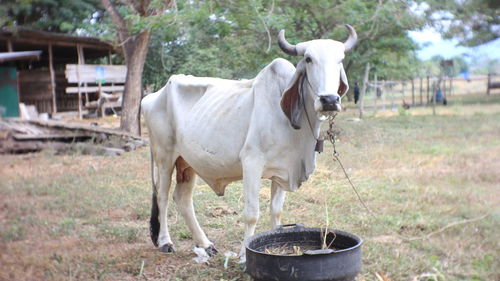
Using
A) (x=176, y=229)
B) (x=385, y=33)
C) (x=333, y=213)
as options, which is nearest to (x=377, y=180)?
(x=333, y=213)

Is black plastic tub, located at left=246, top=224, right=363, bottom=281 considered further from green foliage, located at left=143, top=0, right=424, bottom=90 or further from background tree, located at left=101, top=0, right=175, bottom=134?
background tree, located at left=101, top=0, right=175, bottom=134

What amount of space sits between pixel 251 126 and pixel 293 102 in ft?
1.26

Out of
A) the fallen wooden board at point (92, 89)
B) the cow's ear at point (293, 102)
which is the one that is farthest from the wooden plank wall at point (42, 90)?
the cow's ear at point (293, 102)

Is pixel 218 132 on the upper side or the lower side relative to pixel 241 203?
upper

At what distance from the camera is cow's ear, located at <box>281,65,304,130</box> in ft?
11.9

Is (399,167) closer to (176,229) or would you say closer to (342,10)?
(176,229)

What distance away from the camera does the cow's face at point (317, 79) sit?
327 cm

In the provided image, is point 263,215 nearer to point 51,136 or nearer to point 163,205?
point 163,205

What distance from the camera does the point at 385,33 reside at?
42.6 feet

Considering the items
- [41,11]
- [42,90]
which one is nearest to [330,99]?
[41,11]

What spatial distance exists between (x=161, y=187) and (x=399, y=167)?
418 centimetres

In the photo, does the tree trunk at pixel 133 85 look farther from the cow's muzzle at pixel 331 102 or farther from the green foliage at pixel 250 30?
the cow's muzzle at pixel 331 102

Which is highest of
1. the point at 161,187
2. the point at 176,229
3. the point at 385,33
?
the point at 385,33

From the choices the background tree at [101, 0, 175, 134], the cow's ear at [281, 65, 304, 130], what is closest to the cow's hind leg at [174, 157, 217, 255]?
the cow's ear at [281, 65, 304, 130]
